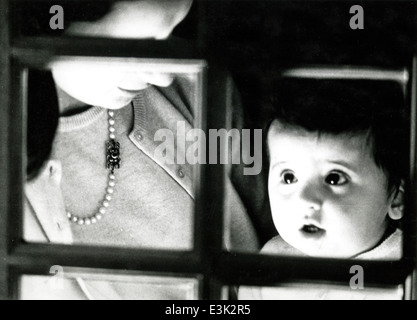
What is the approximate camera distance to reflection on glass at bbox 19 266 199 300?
3.15ft

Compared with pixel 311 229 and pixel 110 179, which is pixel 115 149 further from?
pixel 311 229

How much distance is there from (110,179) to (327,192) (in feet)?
1.15

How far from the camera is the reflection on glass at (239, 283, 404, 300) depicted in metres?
0.92

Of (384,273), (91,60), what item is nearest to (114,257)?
(91,60)

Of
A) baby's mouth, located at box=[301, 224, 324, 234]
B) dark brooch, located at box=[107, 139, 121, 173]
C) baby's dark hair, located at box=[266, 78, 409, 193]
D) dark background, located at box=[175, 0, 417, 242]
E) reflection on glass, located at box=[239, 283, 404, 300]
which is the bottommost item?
reflection on glass, located at box=[239, 283, 404, 300]

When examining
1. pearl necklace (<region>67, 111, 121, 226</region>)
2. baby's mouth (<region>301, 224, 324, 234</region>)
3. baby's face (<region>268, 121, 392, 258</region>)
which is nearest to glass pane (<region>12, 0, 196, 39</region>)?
pearl necklace (<region>67, 111, 121, 226</region>)

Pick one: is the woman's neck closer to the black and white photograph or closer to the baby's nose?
the black and white photograph

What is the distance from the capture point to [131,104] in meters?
0.95

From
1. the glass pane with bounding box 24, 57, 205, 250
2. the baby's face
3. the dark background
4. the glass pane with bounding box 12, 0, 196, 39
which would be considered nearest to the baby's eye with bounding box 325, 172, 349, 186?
the baby's face

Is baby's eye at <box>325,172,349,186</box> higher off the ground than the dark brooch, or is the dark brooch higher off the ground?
the dark brooch

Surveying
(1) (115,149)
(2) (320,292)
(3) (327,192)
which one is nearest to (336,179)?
(3) (327,192)
